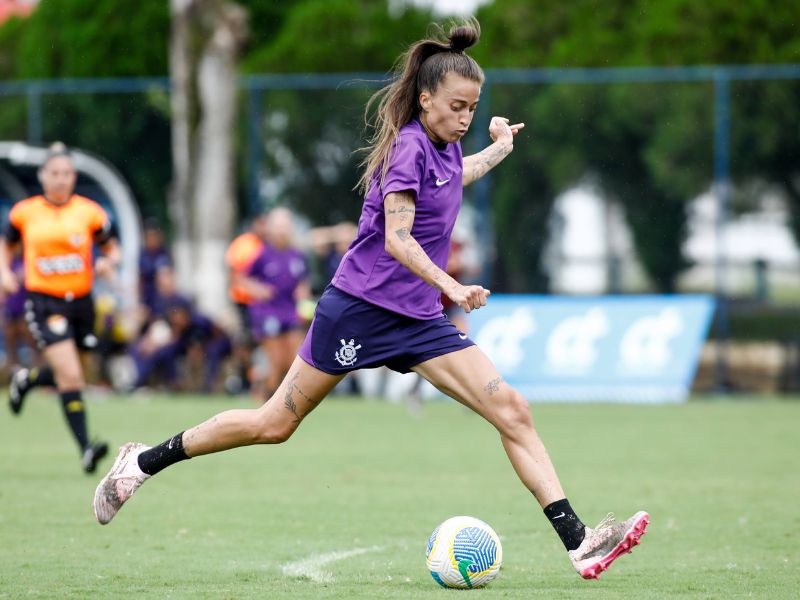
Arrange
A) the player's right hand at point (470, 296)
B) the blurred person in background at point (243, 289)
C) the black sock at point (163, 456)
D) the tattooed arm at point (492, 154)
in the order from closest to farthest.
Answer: the player's right hand at point (470, 296)
the black sock at point (163, 456)
the tattooed arm at point (492, 154)
the blurred person in background at point (243, 289)

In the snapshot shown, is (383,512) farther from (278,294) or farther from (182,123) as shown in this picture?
(182,123)

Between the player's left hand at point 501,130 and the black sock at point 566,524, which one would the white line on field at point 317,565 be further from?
the player's left hand at point 501,130

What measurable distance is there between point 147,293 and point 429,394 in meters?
4.42

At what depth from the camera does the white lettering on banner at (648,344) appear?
18312mm

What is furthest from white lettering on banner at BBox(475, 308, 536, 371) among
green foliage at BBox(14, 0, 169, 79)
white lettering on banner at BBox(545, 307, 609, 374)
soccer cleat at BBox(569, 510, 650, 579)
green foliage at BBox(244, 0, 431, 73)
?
green foliage at BBox(14, 0, 169, 79)

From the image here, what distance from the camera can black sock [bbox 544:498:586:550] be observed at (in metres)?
5.99

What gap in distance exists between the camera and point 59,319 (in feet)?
34.8

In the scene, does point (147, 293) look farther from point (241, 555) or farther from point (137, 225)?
point (241, 555)

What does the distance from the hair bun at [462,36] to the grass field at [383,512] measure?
92.6 inches

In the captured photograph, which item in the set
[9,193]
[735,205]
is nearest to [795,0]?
[735,205]

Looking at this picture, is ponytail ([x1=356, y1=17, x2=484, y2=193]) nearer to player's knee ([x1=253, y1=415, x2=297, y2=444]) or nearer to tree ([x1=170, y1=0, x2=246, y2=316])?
player's knee ([x1=253, y1=415, x2=297, y2=444])

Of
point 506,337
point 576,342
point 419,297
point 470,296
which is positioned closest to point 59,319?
point 419,297

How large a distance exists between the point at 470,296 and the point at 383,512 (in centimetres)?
316

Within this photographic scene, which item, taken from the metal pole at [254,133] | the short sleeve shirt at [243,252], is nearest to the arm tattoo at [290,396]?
the short sleeve shirt at [243,252]
